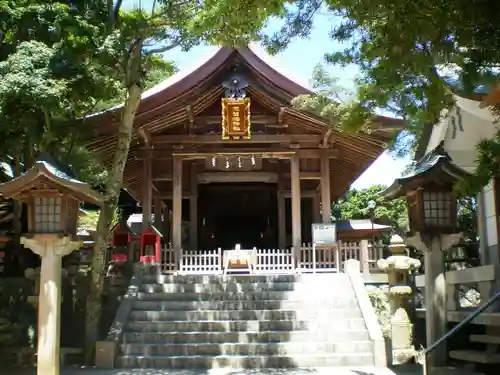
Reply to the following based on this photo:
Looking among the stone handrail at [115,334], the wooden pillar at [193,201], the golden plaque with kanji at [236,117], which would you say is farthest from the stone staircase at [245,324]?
the wooden pillar at [193,201]

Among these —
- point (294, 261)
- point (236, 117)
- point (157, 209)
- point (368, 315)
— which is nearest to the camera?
point (368, 315)

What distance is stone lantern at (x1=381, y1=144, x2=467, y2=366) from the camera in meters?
8.16

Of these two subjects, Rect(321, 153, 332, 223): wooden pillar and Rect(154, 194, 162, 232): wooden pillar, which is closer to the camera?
Rect(321, 153, 332, 223): wooden pillar

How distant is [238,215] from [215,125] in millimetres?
6407

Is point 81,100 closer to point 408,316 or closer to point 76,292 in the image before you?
point 76,292

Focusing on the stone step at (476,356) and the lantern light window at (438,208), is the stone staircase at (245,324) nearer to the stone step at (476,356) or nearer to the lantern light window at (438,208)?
the stone step at (476,356)

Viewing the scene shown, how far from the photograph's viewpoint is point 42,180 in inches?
358

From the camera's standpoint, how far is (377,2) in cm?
480

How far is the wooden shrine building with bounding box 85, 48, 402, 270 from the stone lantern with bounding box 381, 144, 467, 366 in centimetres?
491

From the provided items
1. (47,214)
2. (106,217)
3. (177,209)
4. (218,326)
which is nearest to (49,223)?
(47,214)

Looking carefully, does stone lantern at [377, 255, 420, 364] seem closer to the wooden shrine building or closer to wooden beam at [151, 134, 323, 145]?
the wooden shrine building

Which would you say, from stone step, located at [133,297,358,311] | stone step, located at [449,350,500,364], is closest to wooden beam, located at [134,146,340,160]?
stone step, located at [133,297,358,311]

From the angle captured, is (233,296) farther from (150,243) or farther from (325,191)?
(325,191)

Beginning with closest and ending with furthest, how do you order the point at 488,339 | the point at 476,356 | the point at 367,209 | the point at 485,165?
the point at 485,165
the point at 476,356
the point at 488,339
the point at 367,209
